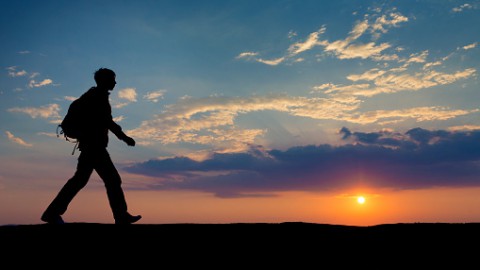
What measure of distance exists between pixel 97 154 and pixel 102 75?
1.21 metres

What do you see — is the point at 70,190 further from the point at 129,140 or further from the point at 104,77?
the point at 104,77

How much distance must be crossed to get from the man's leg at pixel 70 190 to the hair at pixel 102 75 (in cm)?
114

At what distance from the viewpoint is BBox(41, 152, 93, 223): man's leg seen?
643 centimetres

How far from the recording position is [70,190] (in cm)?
652
